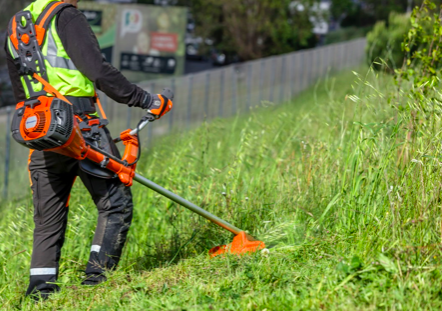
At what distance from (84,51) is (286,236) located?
1.57 metres

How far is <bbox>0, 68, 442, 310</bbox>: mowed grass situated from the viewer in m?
2.79

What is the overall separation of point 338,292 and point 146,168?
3.32 metres

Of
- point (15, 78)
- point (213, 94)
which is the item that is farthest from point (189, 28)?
point (15, 78)

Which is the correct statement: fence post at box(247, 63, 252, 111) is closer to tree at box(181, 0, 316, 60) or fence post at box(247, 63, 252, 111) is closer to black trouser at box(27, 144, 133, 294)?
tree at box(181, 0, 316, 60)

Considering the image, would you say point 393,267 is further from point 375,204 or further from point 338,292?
point 375,204

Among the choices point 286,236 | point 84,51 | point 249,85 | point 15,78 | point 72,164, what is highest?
point 84,51

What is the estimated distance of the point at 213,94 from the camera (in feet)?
43.8

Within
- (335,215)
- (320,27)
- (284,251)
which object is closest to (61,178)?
(284,251)

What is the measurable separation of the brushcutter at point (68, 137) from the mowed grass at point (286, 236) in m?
0.22

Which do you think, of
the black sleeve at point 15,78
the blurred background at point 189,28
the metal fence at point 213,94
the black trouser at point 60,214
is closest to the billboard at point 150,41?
the blurred background at point 189,28

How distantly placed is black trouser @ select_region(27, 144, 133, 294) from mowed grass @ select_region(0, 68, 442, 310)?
0.52ft

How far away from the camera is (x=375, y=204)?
3.28 meters

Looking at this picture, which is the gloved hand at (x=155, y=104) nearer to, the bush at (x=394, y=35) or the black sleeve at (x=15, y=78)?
the black sleeve at (x=15, y=78)

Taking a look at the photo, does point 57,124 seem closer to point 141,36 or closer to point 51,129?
point 51,129
